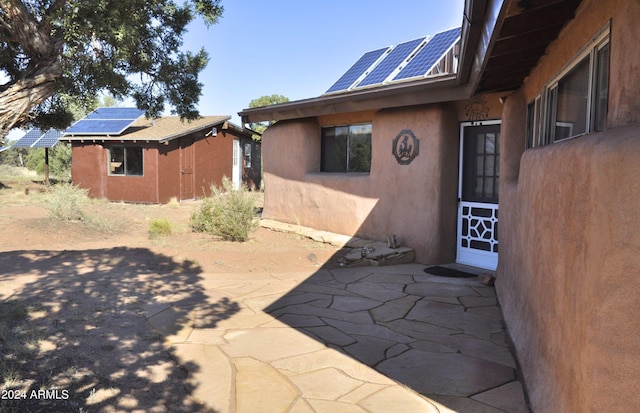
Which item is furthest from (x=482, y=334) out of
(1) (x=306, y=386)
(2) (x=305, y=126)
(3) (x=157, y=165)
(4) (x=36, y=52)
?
(3) (x=157, y=165)

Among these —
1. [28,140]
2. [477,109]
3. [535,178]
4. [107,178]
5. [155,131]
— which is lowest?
[107,178]

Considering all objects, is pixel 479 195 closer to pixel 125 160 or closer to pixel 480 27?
pixel 480 27

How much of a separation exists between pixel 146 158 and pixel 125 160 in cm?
140

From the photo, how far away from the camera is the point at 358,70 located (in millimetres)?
12336

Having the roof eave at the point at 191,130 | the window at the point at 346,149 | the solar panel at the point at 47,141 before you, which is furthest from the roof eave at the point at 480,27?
the solar panel at the point at 47,141

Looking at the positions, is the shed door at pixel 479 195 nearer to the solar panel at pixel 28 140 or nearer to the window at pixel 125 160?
the window at pixel 125 160

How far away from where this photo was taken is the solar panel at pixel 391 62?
1074 centimetres

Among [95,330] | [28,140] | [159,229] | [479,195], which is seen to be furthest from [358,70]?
[28,140]

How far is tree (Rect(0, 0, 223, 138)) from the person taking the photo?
4.66m

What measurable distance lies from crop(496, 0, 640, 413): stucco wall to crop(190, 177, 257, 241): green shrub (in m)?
6.40

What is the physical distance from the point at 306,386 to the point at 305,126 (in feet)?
25.3

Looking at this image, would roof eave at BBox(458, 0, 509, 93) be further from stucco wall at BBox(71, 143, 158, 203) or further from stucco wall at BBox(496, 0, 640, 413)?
stucco wall at BBox(71, 143, 158, 203)

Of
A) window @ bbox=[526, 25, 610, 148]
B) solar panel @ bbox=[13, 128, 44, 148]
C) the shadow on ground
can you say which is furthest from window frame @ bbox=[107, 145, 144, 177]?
window @ bbox=[526, 25, 610, 148]

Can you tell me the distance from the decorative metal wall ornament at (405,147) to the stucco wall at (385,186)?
3.4 inches
